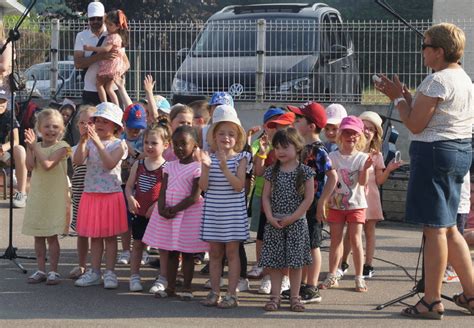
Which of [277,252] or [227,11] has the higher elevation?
[227,11]

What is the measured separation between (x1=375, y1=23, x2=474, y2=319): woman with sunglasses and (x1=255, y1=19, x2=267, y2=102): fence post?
8639 millimetres

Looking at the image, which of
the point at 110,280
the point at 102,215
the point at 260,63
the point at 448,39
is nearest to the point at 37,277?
the point at 110,280

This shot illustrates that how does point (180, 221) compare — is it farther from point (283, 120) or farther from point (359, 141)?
point (359, 141)

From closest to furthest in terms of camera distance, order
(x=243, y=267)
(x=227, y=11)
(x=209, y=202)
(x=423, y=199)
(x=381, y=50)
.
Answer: (x=423, y=199) → (x=209, y=202) → (x=243, y=267) → (x=381, y=50) → (x=227, y=11)

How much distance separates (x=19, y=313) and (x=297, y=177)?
2.37 metres

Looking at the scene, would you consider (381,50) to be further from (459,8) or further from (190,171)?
(190,171)

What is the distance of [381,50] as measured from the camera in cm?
1570

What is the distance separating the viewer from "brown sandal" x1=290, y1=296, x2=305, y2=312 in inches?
292

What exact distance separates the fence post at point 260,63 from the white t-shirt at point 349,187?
24.8 ft

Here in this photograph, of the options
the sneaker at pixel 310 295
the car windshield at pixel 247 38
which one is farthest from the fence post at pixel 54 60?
the sneaker at pixel 310 295

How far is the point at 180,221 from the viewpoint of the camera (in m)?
7.94

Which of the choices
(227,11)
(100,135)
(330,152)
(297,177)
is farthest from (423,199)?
(227,11)

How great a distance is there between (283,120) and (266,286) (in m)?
1.41

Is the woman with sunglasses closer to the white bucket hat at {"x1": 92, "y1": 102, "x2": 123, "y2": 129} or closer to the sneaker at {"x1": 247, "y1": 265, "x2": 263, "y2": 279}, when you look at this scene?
the sneaker at {"x1": 247, "y1": 265, "x2": 263, "y2": 279}
